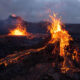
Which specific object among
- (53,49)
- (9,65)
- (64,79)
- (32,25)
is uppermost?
(32,25)

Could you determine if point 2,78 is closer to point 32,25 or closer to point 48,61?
point 48,61

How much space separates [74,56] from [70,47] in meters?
0.81

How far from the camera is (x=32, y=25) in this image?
167 feet

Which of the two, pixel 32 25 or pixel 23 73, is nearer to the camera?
pixel 23 73

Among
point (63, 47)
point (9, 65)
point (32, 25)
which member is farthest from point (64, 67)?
point (32, 25)

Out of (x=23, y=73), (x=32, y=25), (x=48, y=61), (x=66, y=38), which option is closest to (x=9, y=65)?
(x=23, y=73)

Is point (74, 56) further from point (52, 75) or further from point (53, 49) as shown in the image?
point (52, 75)

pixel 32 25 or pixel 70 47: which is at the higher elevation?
pixel 32 25

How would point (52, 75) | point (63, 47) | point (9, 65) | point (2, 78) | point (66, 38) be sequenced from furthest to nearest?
point (66, 38) → point (63, 47) → point (9, 65) → point (52, 75) → point (2, 78)

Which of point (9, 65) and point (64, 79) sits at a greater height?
point (9, 65)

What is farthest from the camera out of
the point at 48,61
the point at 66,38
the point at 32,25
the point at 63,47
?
the point at 32,25

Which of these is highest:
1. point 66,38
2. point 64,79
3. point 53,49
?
point 66,38

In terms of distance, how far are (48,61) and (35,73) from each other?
5.19 feet

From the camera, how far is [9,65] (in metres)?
8.52
